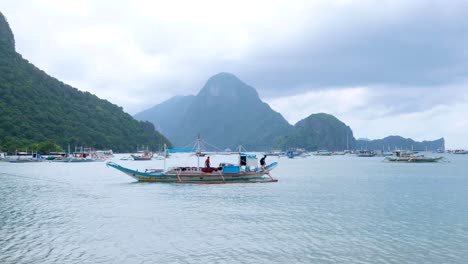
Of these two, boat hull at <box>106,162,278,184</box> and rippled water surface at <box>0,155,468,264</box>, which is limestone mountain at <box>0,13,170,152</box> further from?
rippled water surface at <box>0,155,468,264</box>

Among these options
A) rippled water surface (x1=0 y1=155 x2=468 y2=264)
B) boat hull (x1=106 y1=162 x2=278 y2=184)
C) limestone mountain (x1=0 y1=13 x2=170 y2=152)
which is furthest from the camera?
limestone mountain (x1=0 y1=13 x2=170 y2=152)

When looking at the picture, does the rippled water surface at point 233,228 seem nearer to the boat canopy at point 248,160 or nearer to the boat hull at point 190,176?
the boat hull at point 190,176

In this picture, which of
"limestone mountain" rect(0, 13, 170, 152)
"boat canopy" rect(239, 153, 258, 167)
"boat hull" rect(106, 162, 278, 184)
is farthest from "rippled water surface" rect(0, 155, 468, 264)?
"limestone mountain" rect(0, 13, 170, 152)

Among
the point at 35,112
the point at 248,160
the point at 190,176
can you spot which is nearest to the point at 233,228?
the point at 190,176

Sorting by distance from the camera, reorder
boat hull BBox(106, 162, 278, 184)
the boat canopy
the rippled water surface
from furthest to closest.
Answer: the boat canopy
boat hull BBox(106, 162, 278, 184)
the rippled water surface

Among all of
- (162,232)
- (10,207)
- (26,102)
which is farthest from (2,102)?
(162,232)

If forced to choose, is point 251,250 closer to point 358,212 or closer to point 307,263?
point 307,263

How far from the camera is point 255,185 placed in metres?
51.2

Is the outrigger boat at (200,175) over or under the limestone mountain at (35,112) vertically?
under

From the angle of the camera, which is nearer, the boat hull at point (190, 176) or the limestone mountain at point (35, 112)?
the boat hull at point (190, 176)

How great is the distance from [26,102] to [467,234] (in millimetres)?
163596

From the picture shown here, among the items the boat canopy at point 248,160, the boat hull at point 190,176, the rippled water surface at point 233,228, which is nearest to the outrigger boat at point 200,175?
the boat hull at point 190,176

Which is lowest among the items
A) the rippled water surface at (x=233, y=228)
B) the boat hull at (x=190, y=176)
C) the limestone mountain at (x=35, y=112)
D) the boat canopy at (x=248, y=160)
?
the rippled water surface at (x=233, y=228)

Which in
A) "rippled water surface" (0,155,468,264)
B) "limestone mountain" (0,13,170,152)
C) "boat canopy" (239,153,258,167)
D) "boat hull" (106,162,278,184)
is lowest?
"rippled water surface" (0,155,468,264)
